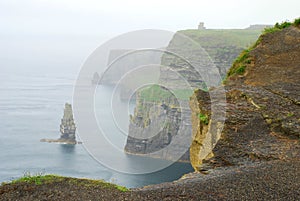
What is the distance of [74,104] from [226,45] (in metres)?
169

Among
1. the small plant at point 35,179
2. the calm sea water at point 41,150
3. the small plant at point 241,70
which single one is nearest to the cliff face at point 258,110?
the small plant at point 241,70

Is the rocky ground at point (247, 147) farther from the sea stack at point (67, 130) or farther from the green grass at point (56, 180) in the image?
the sea stack at point (67, 130)

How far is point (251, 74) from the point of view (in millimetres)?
21812

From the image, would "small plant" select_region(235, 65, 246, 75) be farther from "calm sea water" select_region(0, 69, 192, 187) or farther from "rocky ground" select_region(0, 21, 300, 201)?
"calm sea water" select_region(0, 69, 192, 187)

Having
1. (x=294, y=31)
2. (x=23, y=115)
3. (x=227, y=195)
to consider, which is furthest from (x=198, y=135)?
(x=23, y=115)

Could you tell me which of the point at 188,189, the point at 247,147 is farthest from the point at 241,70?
the point at 188,189

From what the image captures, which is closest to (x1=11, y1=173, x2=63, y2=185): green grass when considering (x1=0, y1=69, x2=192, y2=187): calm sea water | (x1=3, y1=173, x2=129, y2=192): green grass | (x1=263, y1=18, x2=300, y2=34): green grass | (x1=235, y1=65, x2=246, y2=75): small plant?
(x1=3, y1=173, x2=129, y2=192): green grass

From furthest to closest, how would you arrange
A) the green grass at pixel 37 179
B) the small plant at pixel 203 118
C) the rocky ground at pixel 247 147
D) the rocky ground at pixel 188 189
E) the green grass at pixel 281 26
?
the green grass at pixel 281 26 < the small plant at pixel 203 118 < the green grass at pixel 37 179 < the rocky ground at pixel 247 147 < the rocky ground at pixel 188 189

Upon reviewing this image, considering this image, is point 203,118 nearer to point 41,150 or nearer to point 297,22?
point 297,22

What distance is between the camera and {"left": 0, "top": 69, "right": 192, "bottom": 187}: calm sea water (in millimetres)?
85188

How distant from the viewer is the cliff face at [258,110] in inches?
555

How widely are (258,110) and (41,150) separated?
9613cm

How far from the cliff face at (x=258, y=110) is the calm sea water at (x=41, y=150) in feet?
112

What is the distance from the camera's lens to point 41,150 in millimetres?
103688
